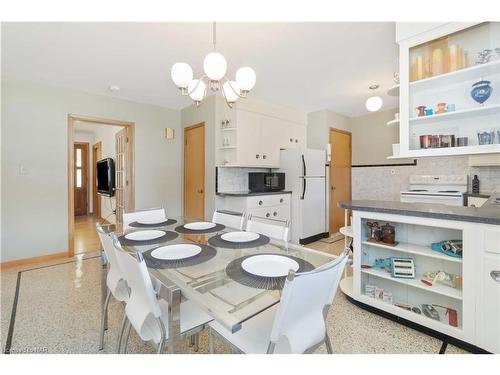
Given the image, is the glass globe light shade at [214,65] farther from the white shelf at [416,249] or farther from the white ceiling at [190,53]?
the white shelf at [416,249]

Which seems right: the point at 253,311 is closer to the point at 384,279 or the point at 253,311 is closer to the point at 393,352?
the point at 393,352

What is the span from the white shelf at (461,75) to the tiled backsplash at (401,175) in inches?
87.6

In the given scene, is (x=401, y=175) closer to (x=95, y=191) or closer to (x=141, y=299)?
(x=141, y=299)

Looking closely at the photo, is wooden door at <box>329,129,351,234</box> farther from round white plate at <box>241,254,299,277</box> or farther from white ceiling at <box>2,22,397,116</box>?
round white plate at <box>241,254,299,277</box>

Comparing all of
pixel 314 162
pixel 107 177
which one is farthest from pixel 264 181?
pixel 107 177

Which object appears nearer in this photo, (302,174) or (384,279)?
(384,279)

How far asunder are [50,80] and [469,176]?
19.2 ft

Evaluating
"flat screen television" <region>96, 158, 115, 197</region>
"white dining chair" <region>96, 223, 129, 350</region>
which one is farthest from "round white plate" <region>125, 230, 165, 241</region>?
"flat screen television" <region>96, 158, 115, 197</region>

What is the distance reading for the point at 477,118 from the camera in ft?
6.23

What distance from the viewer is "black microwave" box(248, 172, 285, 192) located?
379 cm

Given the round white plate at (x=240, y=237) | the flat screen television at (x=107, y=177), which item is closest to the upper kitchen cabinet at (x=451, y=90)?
the round white plate at (x=240, y=237)

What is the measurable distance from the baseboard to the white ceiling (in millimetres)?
2208
